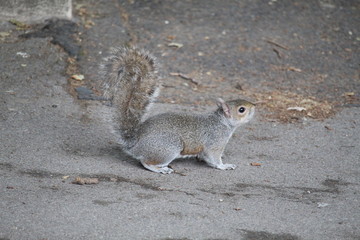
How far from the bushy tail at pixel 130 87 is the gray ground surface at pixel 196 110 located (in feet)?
1.08

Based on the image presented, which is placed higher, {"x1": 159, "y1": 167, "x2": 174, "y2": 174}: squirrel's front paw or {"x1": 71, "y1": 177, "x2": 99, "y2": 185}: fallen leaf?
{"x1": 71, "y1": 177, "x2": 99, "y2": 185}: fallen leaf

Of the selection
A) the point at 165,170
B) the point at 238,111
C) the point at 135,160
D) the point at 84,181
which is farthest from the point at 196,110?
the point at 84,181

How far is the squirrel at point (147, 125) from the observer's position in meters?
4.25

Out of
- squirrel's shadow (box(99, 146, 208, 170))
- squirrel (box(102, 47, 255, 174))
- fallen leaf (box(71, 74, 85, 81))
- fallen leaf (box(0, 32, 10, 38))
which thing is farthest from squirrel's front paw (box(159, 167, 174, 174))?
fallen leaf (box(0, 32, 10, 38))

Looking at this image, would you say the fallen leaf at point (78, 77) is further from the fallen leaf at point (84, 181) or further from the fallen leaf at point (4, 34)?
the fallen leaf at point (84, 181)

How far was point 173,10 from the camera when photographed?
7.54 metres

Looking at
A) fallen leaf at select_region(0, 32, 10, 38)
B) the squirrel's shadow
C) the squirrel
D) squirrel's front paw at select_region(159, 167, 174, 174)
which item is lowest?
fallen leaf at select_region(0, 32, 10, 38)

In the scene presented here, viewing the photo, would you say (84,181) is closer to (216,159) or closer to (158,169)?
(158,169)

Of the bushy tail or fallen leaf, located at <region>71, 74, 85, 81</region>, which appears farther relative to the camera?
fallen leaf, located at <region>71, 74, 85, 81</region>

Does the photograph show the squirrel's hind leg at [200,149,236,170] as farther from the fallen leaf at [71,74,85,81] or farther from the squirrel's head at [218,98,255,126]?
the fallen leaf at [71,74,85,81]

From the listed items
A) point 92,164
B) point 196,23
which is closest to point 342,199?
point 92,164

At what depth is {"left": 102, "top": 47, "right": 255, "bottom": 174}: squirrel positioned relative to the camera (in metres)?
4.25

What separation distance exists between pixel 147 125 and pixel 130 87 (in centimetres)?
32

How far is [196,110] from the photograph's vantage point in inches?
217
